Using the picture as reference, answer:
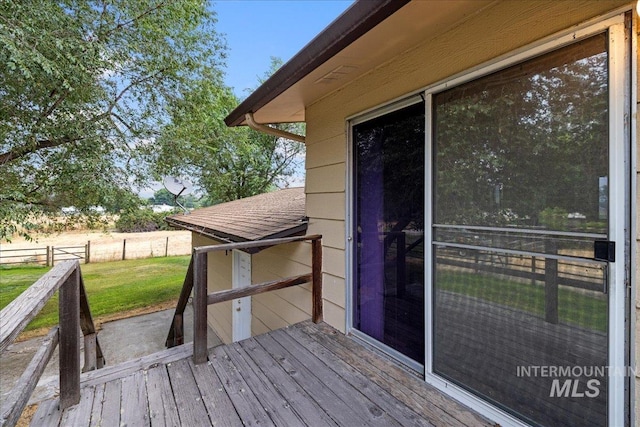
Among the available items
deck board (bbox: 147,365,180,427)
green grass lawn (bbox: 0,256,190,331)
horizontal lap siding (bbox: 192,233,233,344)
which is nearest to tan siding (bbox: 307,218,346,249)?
deck board (bbox: 147,365,180,427)

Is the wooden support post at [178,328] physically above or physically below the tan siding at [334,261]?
below

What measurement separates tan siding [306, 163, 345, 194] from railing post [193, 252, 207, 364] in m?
1.30

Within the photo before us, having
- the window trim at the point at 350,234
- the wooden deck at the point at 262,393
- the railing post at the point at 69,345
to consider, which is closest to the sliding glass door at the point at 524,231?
the wooden deck at the point at 262,393

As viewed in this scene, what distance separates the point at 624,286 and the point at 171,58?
26.4 feet

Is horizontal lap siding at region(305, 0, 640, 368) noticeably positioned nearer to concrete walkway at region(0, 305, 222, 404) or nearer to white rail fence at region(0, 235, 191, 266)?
concrete walkway at region(0, 305, 222, 404)

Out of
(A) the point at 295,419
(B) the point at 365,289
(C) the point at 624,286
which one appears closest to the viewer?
(C) the point at 624,286

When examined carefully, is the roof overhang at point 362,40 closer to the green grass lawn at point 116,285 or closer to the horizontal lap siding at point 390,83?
the horizontal lap siding at point 390,83

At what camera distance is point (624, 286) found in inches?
47.3

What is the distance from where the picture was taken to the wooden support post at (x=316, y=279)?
296 centimetres

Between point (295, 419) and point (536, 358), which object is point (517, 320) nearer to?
point (536, 358)

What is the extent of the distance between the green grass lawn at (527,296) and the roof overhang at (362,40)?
4.81 feet

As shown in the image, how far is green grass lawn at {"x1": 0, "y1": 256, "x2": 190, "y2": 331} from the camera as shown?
27.7 ft

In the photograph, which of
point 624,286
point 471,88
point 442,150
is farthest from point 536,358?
point 471,88

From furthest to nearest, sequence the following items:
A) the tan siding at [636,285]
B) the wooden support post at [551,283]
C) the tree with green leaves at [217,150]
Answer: the tree with green leaves at [217,150] → the wooden support post at [551,283] → the tan siding at [636,285]
